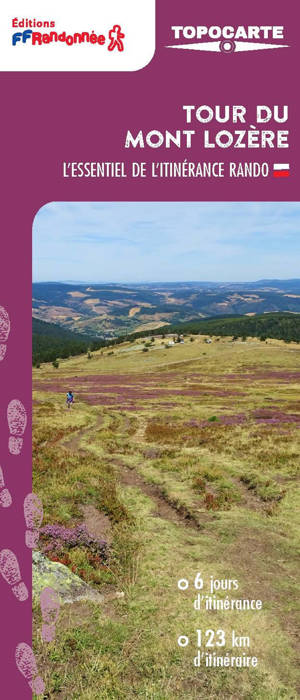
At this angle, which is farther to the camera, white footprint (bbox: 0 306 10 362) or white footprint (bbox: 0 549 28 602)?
white footprint (bbox: 0 306 10 362)

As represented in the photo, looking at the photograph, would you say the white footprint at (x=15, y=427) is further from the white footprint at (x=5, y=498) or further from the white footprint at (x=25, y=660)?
the white footprint at (x=25, y=660)

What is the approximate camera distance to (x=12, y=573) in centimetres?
425

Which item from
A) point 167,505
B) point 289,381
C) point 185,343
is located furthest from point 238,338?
point 167,505

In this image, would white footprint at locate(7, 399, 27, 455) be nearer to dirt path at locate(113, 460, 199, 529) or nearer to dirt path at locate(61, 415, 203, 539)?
dirt path at locate(61, 415, 203, 539)

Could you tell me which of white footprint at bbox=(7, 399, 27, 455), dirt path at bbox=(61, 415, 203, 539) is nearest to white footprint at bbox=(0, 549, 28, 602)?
white footprint at bbox=(7, 399, 27, 455)

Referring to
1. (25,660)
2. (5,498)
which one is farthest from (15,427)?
(25,660)

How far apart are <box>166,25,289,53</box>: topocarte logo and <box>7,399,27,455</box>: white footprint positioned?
4.62m

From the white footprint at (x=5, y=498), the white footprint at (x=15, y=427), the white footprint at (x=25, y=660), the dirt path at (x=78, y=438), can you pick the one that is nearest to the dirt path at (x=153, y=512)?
the dirt path at (x=78, y=438)

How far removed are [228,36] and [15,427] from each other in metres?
5.20

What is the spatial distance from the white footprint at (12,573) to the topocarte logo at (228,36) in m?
6.12

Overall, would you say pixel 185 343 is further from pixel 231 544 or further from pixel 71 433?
pixel 231 544

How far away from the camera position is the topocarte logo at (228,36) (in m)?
4.73

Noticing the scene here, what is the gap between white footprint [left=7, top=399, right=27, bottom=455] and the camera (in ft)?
13.9

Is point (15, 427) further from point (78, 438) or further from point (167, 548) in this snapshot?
point (78, 438)
